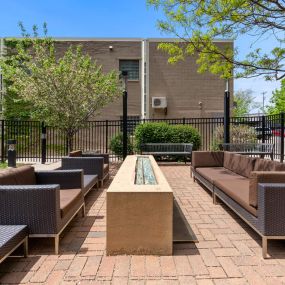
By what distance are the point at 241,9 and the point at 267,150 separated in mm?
7520

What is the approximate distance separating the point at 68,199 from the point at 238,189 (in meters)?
2.56

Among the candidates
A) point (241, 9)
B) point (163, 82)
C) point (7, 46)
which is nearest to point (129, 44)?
point (163, 82)

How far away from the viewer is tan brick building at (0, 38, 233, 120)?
69.5 feet

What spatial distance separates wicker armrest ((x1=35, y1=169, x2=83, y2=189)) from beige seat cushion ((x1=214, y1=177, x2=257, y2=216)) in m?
2.38

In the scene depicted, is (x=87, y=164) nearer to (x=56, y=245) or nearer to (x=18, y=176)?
(x=18, y=176)

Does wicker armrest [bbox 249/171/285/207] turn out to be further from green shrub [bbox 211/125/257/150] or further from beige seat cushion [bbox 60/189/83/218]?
green shrub [bbox 211/125/257/150]

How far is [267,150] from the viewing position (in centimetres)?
1334

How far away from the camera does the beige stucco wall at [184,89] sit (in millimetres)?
21203

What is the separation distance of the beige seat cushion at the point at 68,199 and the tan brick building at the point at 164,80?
16.2 meters

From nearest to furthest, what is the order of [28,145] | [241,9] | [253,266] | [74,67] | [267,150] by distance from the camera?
[253,266] < [241,9] < [74,67] < [267,150] < [28,145]

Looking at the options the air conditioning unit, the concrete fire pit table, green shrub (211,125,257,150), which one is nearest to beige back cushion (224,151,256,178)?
the concrete fire pit table

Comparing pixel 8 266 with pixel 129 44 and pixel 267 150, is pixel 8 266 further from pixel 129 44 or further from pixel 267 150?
pixel 129 44

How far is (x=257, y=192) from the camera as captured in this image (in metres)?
3.83

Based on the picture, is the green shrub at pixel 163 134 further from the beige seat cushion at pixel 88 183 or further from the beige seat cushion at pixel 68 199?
the beige seat cushion at pixel 68 199
